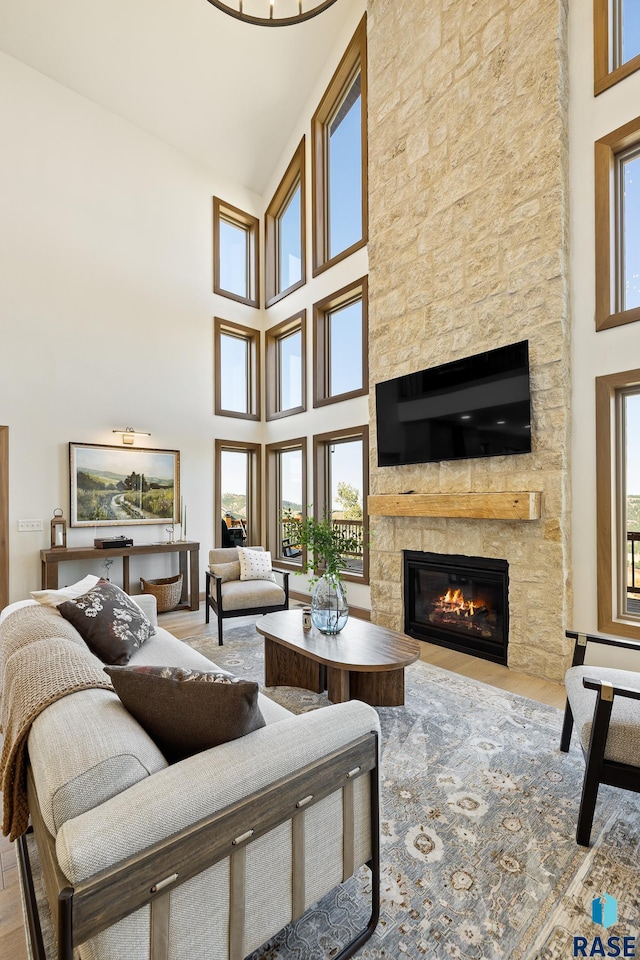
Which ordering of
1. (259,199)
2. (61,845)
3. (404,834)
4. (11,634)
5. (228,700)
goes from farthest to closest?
(259,199) → (11,634) → (404,834) → (228,700) → (61,845)

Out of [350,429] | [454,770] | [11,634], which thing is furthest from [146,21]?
[454,770]

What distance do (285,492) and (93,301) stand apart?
3.33 m

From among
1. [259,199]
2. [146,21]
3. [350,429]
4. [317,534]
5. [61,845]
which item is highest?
[146,21]

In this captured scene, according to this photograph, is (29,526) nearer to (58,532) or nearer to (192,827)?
(58,532)

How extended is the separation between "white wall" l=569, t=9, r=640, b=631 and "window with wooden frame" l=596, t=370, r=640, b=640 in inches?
2.2

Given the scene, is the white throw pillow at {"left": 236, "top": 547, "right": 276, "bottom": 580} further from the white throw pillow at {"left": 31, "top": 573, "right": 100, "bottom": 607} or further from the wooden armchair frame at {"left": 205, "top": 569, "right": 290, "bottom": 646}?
the white throw pillow at {"left": 31, "top": 573, "right": 100, "bottom": 607}

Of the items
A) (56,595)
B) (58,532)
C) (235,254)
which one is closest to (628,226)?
(56,595)

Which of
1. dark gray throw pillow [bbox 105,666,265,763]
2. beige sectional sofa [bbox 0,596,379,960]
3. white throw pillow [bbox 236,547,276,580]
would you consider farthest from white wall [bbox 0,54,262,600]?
beige sectional sofa [bbox 0,596,379,960]

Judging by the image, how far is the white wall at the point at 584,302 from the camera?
328 centimetres

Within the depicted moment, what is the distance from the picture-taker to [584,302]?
3.34 m

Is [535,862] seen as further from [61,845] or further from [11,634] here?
[11,634]

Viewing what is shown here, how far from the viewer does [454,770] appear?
2.23m

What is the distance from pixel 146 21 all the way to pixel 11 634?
6006 millimetres

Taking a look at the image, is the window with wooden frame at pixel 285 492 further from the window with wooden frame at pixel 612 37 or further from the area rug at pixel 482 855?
the window with wooden frame at pixel 612 37
